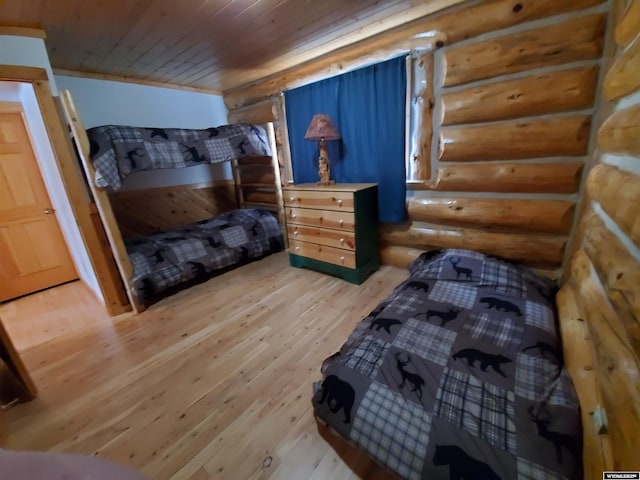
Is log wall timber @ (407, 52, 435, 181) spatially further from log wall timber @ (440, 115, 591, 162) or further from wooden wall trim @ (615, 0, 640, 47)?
wooden wall trim @ (615, 0, 640, 47)

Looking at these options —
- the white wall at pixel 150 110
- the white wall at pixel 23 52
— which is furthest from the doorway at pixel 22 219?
the white wall at pixel 23 52

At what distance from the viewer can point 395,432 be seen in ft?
3.45

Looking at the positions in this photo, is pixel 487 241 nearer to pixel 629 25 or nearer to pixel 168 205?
pixel 629 25

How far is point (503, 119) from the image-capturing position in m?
2.01

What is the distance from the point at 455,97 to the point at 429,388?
6.97 ft

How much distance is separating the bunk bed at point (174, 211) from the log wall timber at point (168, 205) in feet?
0.06

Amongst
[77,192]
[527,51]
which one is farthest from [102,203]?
[527,51]

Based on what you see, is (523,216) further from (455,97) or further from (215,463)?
(215,463)

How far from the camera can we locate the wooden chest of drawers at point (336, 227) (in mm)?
2555

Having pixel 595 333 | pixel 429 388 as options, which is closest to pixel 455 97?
pixel 595 333

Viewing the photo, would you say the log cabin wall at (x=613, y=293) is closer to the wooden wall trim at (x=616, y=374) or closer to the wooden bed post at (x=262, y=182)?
the wooden wall trim at (x=616, y=374)

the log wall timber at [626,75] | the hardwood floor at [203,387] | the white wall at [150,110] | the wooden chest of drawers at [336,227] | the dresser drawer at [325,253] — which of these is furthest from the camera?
the white wall at [150,110]

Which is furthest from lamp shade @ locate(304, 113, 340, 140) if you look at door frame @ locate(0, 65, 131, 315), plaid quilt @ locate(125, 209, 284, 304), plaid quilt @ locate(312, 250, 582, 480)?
door frame @ locate(0, 65, 131, 315)

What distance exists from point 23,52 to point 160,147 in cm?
104
